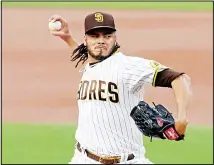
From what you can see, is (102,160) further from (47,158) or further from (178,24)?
(178,24)

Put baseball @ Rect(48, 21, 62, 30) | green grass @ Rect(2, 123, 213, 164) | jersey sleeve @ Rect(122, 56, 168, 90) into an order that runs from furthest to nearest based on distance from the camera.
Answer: green grass @ Rect(2, 123, 213, 164)
baseball @ Rect(48, 21, 62, 30)
jersey sleeve @ Rect(122, 56, 168, 90)

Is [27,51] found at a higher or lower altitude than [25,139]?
higher

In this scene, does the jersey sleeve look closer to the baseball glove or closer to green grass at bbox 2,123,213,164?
the baseball glove

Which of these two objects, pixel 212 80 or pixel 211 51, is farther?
pixel 211 51

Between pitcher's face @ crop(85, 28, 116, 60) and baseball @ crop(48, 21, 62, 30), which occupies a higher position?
baseball @ crop(48, 21, 62, 30)

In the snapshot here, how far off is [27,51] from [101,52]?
1041 centimetres

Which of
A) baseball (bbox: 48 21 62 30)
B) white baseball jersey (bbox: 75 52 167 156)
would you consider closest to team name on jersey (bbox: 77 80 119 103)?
white baseball jersey (bbox: 75 52 167 156)

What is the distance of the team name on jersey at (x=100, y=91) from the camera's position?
4625mm

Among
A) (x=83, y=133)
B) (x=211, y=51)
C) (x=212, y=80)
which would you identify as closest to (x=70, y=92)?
(x=212, y=80)

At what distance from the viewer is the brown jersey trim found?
427 centimetres

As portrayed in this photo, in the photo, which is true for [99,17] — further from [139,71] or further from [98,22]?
[139,71]

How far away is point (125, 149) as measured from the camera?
468cm

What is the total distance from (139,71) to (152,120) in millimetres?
331

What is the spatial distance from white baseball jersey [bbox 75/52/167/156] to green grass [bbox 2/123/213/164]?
3.71m
